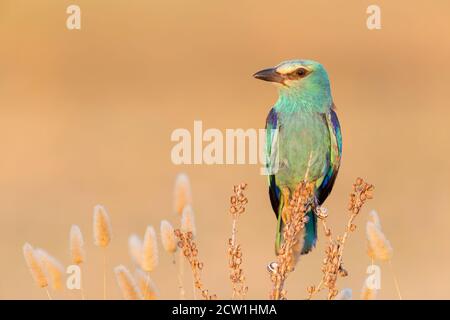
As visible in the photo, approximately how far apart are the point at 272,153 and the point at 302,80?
383mm

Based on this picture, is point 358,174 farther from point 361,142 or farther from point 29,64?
point 29,64

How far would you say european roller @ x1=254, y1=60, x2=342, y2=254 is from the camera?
4.93 m

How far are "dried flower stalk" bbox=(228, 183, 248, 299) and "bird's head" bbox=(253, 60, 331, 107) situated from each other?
5.26ft

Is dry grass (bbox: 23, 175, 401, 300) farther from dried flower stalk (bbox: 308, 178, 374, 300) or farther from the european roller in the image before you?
the european roller

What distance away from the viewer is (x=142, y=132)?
11.5 metres

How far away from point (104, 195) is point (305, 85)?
14.9 ft

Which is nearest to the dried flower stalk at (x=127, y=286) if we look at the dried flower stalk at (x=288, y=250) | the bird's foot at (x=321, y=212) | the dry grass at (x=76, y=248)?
the dry grass at (x=76, y=248)

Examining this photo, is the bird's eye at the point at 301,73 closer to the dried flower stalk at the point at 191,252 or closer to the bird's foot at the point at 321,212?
the bird's foot at the point at 321,212

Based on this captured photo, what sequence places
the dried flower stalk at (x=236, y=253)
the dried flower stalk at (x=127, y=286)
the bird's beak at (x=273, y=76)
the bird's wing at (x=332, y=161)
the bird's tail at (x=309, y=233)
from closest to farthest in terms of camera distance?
1. the dried flower stalk at (x=127, y=286)
2. the dried flower stalk at (x=236, y=253)
3. the bird's tail at (x=309, y=233)
4. the bird's wing at (x=332, y=161)
5. the bird's beak at (x=273, y=76)

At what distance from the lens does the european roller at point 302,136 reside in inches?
194

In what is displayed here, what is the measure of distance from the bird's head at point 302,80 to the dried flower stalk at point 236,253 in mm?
1603

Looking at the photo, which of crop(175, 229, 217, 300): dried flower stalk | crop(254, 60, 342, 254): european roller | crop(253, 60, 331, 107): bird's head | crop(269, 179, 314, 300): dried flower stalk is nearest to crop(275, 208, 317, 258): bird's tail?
crop(254, 60, 342, 254): european roller

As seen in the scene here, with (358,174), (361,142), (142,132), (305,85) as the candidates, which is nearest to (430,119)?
(361,142)
